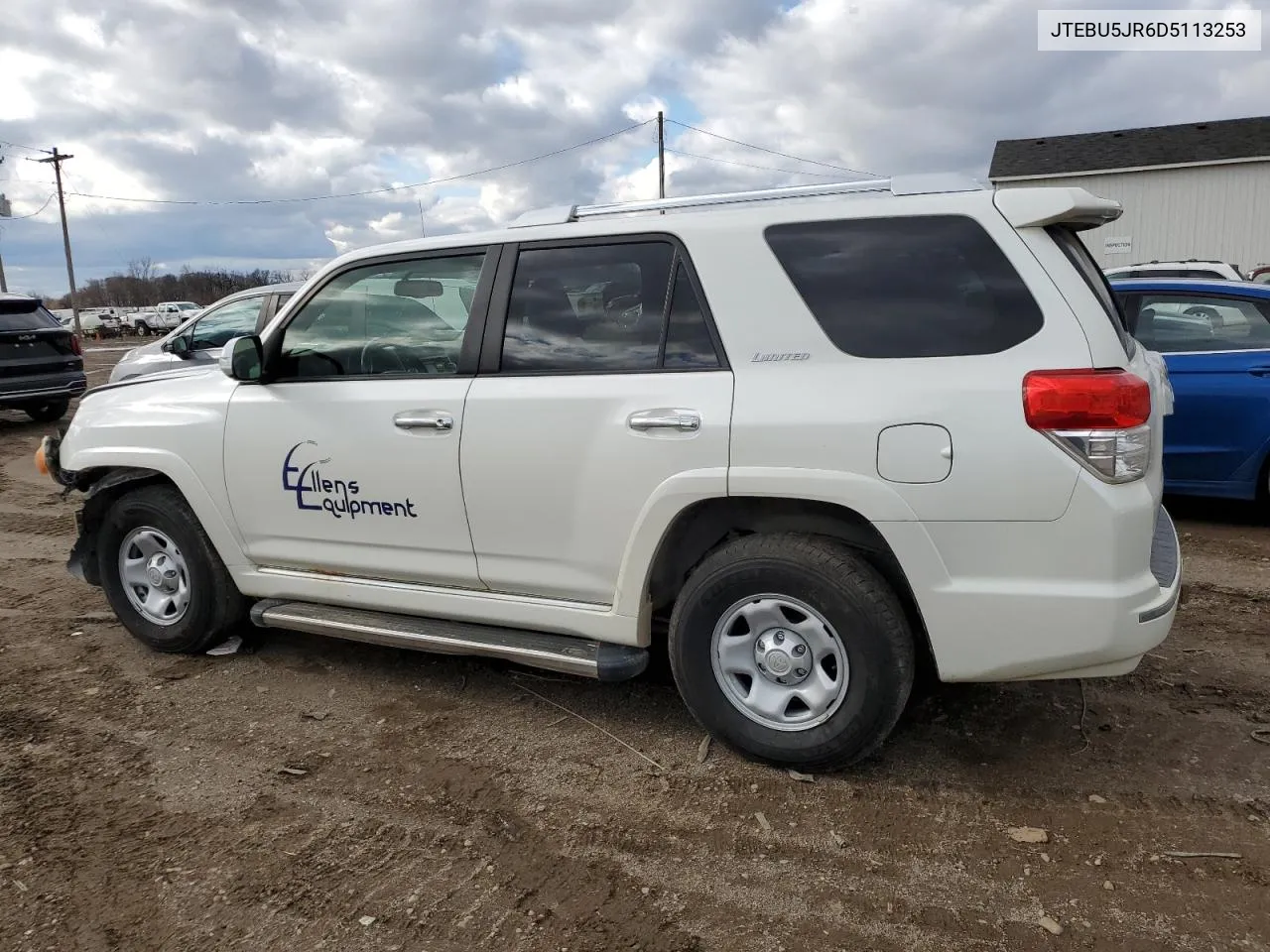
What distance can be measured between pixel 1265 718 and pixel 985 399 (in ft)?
6.41

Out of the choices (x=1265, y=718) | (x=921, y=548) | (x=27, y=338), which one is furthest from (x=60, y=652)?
(x=27, y=338)

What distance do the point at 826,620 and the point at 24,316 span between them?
1294 centimetres

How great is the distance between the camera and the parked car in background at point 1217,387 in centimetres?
624

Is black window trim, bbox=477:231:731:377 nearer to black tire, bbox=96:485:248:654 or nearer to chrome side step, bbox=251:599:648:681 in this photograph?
chrome side step, bbox=251:599:648:681

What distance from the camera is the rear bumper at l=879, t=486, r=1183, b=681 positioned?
9.11ft

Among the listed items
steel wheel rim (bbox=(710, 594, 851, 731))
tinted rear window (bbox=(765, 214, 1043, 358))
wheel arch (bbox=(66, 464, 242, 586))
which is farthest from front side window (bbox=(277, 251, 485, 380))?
steel wheel rim (bbox=(710, 594, 851, 731))

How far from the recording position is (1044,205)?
2900 mm

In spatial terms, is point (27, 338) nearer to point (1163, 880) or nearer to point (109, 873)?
point (109, 873)

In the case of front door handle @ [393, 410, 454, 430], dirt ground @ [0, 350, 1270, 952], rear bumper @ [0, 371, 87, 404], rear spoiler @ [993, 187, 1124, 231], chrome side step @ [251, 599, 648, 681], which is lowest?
dirt ground @ [0, 350, 1270, 952]

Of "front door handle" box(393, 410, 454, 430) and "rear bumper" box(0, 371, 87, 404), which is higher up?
"front door handle" box(393, 410, 454, 430)

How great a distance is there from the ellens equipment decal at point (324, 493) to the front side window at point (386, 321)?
38cm

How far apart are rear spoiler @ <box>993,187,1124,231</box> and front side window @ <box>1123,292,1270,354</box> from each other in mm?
4188

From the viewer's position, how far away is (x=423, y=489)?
145 inches

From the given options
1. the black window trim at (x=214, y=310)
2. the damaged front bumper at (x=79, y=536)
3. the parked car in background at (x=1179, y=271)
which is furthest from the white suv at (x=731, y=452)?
the parked car in background at (x=1179, y=271)
